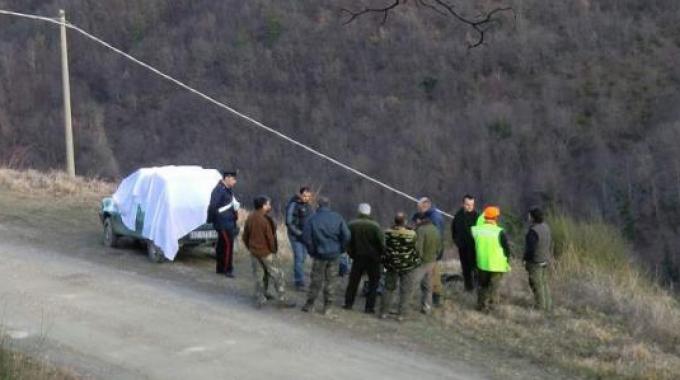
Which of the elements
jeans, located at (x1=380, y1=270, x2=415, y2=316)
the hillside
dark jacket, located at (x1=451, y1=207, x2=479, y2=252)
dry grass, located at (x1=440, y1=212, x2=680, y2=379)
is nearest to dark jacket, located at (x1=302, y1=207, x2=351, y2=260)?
jeans, located at (x1=380, y1=270, x2=415, y2=316)

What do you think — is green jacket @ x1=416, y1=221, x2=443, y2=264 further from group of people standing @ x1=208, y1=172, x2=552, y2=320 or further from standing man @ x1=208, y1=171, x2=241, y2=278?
standing man @ x1=208, y1=171, x2=241, y2=278

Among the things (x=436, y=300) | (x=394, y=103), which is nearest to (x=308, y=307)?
(x=436, y=300)

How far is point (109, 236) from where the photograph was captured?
1711 cm

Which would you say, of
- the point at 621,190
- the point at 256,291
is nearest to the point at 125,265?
the point at 256,291

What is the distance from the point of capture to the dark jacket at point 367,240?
12867mm

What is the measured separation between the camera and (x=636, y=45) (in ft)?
159

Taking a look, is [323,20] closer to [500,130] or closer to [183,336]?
[500,130]

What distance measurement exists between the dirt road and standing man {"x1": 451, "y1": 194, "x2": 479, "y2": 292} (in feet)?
8.87

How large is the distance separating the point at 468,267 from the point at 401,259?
2.00 meters

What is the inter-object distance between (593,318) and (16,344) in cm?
707

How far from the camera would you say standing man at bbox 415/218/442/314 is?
42.8 ft

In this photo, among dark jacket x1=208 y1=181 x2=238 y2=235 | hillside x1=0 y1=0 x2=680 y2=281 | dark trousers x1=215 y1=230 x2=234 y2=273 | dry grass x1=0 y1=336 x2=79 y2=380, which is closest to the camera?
dry grass x1=0 y1=336 x2=79 y2=380

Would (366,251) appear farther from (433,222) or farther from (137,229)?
(137,229)

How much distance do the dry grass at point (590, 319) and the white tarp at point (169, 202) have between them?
410 cm
